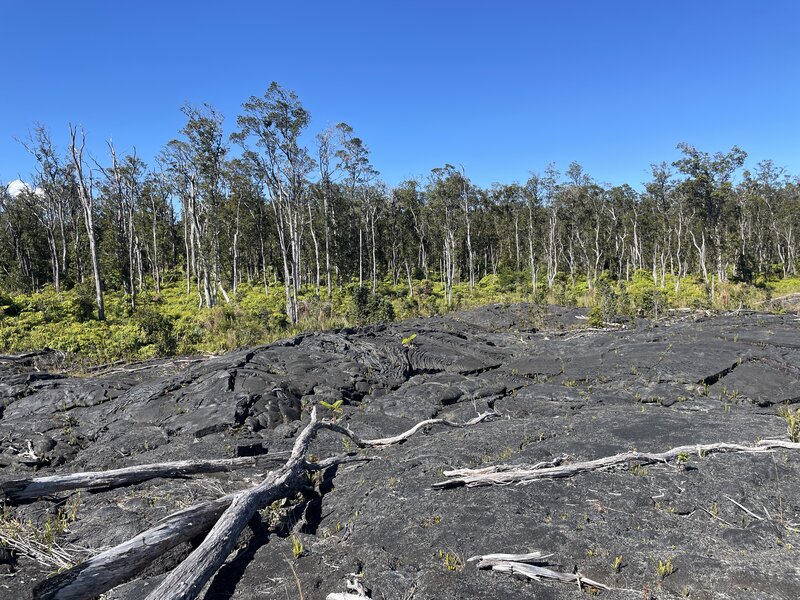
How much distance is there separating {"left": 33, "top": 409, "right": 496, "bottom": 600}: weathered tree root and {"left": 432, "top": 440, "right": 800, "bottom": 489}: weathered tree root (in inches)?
86.4

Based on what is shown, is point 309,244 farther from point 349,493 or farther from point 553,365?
point 349,493

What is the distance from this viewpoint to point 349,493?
20.3 ft

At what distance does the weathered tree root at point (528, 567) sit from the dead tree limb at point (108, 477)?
3876 millimetres

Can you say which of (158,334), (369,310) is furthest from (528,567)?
(369,310)

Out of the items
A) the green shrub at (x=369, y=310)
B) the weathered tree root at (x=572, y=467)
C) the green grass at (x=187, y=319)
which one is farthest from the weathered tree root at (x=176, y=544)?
the green shrub at (x=369, y=310)

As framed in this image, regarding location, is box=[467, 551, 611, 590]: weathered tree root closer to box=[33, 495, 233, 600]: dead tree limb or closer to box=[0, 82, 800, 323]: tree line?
box=[33, 495, 233, 600]: dead tree limb

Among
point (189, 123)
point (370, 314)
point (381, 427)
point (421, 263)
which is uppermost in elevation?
point (189, 123)

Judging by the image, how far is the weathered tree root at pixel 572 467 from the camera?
230 inches

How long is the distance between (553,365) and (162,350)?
42.2 feet

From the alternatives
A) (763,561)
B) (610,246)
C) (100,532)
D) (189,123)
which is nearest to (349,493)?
(100,532)

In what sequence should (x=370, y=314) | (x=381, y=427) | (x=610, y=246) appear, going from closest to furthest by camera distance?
(x=381, y=427), (x=370, y=314), (x=610, y=246)

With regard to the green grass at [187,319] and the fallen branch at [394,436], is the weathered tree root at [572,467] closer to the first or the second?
the fallen branch at [394,436]

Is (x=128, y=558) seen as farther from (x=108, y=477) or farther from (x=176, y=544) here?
(x=108, y=477)

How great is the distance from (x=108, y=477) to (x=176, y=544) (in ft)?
6.90
